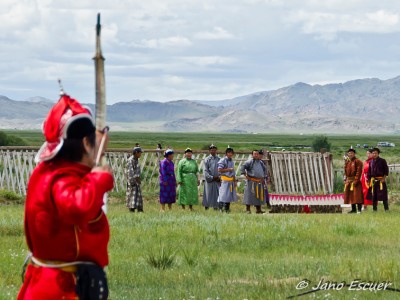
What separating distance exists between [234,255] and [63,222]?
6.85 m

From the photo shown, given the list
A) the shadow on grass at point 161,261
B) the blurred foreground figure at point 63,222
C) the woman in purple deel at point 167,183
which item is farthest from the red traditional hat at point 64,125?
the woman in purple deel at point 167,183

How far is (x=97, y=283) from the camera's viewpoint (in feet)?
14.9

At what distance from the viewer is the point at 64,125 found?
448 centimetres

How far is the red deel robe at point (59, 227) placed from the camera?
4.35 meters

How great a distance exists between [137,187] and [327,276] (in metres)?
10.4

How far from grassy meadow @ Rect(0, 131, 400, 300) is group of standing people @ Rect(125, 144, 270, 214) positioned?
2832 mm

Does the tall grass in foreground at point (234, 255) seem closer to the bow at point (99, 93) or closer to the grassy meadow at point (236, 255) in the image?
the grassy meadow at point (236, 255)

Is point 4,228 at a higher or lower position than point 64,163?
lower

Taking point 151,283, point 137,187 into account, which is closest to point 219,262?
point 151,283

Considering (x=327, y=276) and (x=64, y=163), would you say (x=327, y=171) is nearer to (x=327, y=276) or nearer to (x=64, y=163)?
(x=327, y=276)

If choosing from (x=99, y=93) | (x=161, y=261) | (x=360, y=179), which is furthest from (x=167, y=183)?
(x=99, y=93)

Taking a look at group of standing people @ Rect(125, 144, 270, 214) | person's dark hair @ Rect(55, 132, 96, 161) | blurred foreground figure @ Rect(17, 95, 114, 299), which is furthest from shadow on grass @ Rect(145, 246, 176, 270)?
group of standing people @ Rect(125, 144, 270, 214)

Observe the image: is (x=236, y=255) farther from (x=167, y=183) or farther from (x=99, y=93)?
(x=167, y=183)

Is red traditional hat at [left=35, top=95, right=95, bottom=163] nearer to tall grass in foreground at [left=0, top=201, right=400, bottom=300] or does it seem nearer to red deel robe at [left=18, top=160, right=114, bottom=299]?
red deel robe at [left=18, top=160, right=114, bottom=299]
